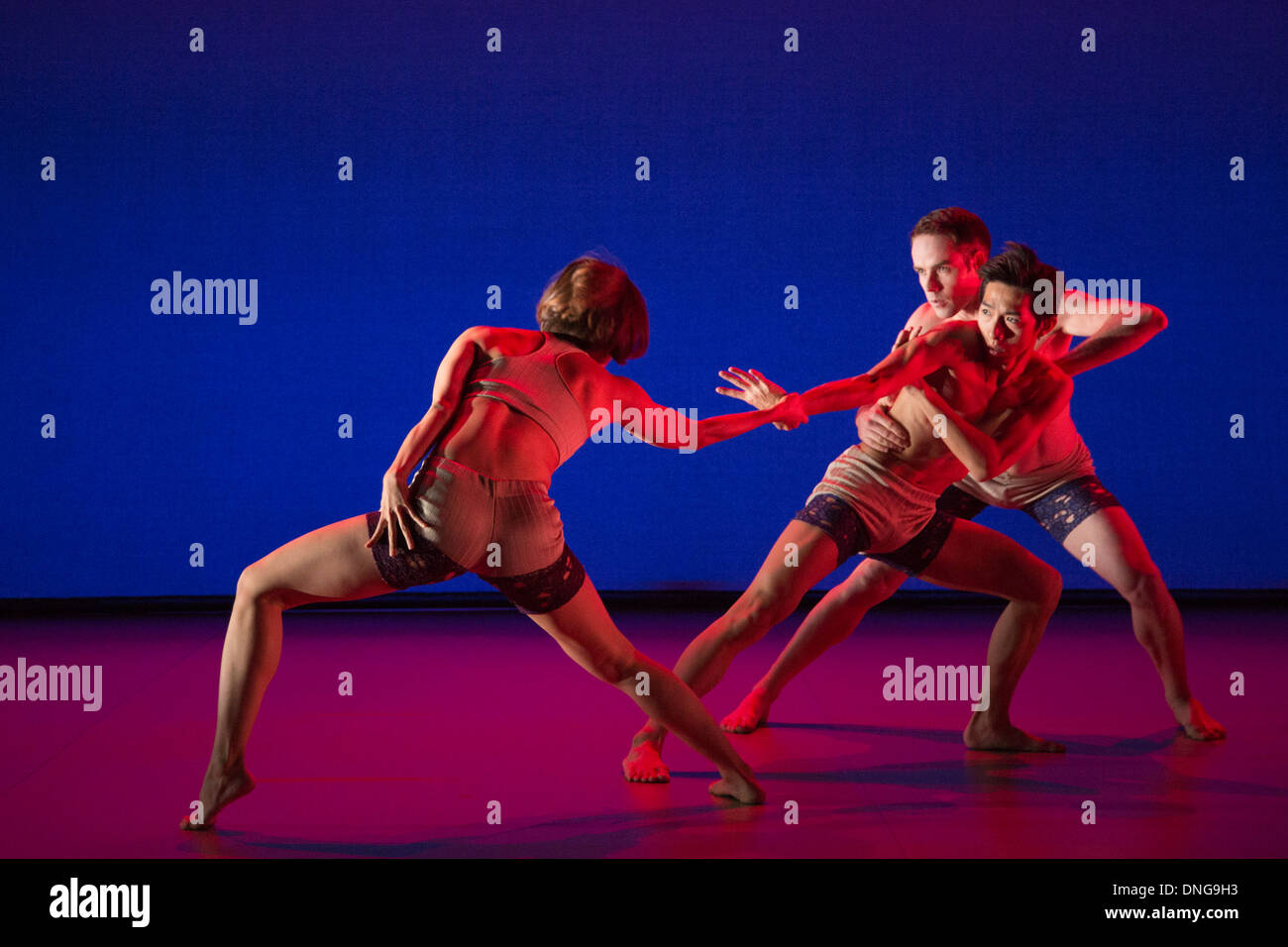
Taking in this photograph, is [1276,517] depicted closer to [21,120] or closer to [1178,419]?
[1178,419]

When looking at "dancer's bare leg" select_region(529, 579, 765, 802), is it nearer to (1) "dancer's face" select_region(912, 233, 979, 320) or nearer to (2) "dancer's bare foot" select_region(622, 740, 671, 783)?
(2) "dancer's bare foot" select_region(622, 740, 671, 783)

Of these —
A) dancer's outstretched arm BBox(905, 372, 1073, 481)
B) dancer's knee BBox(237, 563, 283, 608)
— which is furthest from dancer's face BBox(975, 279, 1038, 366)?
dancer's knee BBox(237, 563, 283, 608)

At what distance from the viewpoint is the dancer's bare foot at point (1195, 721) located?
3467 millimetres

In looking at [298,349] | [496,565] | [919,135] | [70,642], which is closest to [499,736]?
[496,565]

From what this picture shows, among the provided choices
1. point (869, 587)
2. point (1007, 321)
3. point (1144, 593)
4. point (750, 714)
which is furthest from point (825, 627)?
point (1007, 321)

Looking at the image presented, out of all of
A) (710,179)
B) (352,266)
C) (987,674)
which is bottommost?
(987,674)

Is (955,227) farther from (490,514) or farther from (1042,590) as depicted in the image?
(490,514)

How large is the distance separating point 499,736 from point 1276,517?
14.1 ft

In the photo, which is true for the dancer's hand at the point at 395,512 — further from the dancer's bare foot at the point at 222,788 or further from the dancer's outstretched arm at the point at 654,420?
the dancer's bare foot at the point at 222,788

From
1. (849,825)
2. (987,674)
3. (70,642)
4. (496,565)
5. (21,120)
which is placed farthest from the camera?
(21,120)

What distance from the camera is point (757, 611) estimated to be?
10.1 feet

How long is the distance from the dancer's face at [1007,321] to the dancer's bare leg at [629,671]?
1.17 m
